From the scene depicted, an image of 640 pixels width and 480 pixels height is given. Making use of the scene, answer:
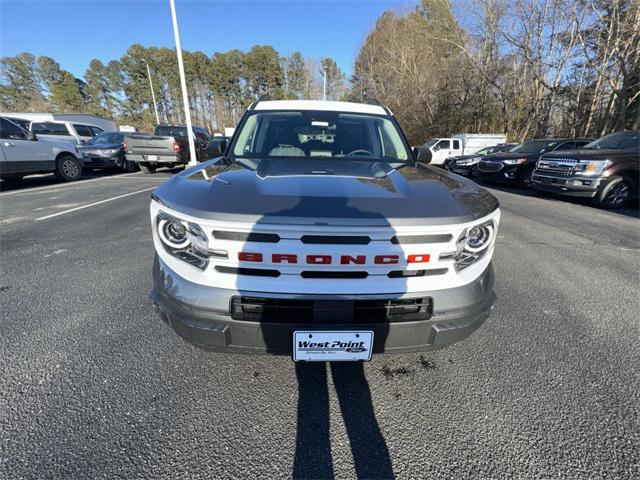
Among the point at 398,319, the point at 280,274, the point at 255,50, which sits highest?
the point at 255,50

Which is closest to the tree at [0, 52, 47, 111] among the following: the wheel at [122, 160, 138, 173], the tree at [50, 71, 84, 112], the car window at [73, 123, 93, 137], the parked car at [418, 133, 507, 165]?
the tree at [50, 71, 84, 112]

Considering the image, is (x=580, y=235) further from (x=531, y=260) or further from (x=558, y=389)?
(x=558, y=389)

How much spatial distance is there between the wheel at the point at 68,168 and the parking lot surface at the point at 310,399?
8.15 metres

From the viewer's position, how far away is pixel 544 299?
3059 mm

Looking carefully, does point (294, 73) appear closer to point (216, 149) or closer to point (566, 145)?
point (566, 145)

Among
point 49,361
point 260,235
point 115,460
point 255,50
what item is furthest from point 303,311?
point 255,50

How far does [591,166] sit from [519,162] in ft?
10.6

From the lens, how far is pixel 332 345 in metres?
1.49

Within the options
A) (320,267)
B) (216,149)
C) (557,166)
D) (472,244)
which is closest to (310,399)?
(320,267)

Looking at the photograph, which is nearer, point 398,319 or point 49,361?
point 398,319

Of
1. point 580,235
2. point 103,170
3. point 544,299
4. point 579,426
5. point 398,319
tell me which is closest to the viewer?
point 398,319

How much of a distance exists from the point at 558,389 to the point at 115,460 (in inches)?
98.1

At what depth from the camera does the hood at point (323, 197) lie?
1.41 metres

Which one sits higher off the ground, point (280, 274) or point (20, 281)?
point (280, 274)
